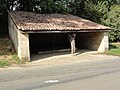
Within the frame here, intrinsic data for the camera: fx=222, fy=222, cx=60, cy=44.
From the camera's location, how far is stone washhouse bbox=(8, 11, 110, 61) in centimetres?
1511

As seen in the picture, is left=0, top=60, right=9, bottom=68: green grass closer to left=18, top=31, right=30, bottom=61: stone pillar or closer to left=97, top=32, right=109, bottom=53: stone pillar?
left=18, top=31, right=30, bottom=61: stone pillar

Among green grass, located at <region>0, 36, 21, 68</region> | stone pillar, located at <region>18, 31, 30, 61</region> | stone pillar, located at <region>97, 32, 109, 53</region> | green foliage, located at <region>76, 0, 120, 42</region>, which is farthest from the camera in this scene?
green foliage, located at <region>76, 0, 120, 42</region>

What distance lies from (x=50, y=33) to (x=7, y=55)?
6883 millimetres

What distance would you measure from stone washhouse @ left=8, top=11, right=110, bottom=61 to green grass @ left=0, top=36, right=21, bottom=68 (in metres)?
0.42

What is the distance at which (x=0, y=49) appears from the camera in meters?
17.1

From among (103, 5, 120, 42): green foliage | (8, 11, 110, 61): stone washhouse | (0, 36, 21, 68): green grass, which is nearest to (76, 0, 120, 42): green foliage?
(103, 5, 120, 42): green foliage

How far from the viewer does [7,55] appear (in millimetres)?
15797

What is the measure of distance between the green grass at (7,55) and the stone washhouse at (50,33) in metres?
0.42

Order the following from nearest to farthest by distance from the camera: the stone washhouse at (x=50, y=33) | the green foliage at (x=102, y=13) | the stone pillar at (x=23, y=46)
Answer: the stone pillar at (x=23, y=46) < the stone washhouse at (x=50, y=33) < the green foliage at (x=102, y=13)

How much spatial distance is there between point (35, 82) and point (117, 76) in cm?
332

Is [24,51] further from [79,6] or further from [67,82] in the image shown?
[79,6]

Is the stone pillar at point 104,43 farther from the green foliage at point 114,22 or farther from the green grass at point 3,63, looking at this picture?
the green grass at point 3,63

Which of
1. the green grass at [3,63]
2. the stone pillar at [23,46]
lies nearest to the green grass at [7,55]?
the green grass at [3,63]

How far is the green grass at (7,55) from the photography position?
1383 cm
